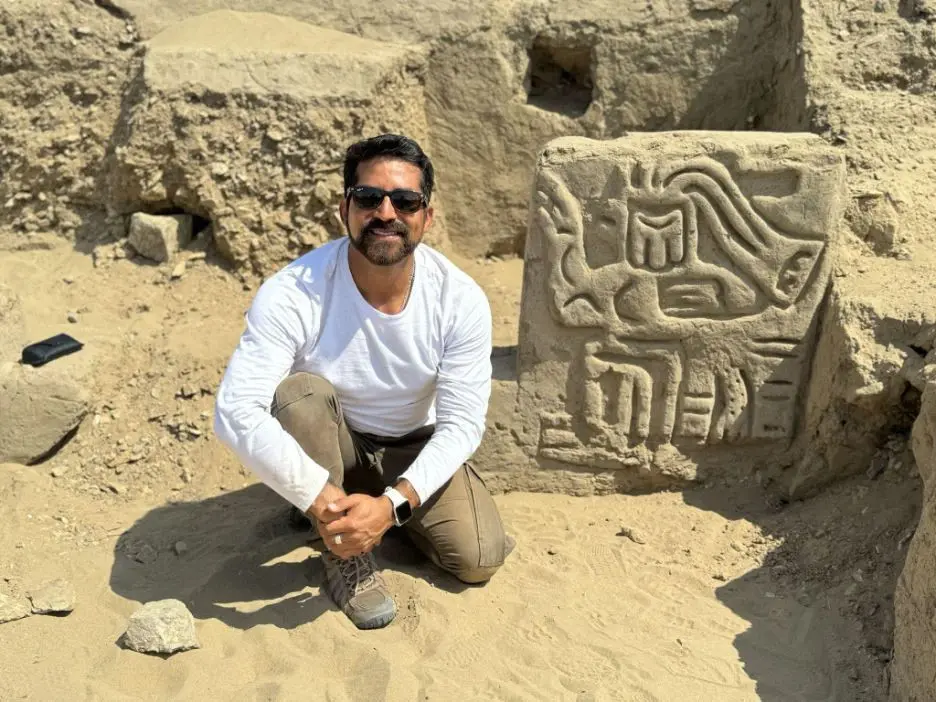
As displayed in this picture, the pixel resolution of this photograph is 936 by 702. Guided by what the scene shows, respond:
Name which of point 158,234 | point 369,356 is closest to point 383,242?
point 369,356

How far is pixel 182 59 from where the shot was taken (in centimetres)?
534

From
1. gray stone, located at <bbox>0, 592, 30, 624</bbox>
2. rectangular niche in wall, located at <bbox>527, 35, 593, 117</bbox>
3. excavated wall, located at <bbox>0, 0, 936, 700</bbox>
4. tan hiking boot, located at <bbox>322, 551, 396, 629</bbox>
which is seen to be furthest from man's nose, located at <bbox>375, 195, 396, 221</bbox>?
rectangular niche in wall, located at <bbox>527, 35, 593, 117</bbox>

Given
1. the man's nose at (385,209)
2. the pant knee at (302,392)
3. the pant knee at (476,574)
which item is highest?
the man's nose at (385,209)

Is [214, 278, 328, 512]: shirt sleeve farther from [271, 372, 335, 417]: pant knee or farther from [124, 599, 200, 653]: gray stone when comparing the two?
[124, 599, 200, 653]: gray stone

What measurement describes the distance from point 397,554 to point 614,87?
123 inches

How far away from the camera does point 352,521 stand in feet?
9.72

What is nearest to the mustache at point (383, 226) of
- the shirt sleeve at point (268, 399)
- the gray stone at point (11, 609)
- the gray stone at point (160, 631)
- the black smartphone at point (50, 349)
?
the shirt sleeve at point (268, 399)

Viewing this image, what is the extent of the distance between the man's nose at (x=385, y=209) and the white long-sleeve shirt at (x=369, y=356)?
231 millimetres

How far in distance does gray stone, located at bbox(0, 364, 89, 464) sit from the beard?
210 centimetres

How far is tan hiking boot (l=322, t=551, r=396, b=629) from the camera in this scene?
3.19 meters

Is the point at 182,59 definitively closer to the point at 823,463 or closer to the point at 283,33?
the point at 283,33

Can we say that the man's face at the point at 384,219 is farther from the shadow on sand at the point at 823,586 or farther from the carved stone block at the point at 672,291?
the shadow on sand at the point at 823,586

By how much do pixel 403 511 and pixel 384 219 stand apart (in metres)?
0.89

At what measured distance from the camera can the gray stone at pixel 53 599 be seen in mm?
3240
